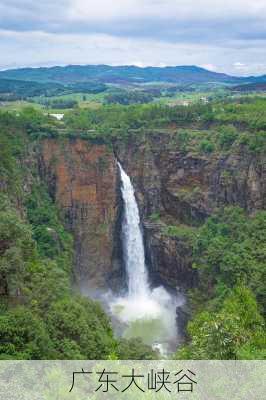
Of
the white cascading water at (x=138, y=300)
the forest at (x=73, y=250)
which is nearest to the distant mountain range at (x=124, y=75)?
Answer: the forest at (x=73, y=250)

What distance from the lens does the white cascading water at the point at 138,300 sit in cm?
2841

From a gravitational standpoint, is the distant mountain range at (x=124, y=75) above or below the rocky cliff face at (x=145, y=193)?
above

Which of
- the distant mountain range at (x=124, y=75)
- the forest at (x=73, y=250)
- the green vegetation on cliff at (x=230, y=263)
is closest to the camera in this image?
the forest at (x=73, y=250)

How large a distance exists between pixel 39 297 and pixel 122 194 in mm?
16770

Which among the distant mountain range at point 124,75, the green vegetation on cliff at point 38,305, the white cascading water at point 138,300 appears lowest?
the white cascading water at point 138,300

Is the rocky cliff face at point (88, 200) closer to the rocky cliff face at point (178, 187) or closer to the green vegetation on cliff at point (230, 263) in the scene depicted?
the rocky cliff face at point (178, 187)

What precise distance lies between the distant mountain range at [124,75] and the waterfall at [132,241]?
327 feet

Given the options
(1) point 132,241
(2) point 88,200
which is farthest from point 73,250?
(1) point 132,241

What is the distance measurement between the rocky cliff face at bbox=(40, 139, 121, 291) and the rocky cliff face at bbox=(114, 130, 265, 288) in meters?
1.99

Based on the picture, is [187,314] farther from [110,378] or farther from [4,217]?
[110,378]

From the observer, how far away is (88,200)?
33.8 m

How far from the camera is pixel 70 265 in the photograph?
100ft

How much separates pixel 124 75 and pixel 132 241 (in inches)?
5204

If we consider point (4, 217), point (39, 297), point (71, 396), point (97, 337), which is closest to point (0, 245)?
point (4, 217)
